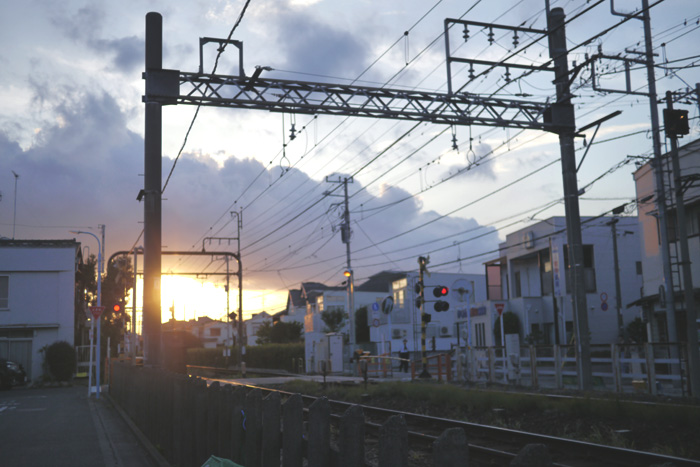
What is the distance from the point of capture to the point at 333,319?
69.1 meters

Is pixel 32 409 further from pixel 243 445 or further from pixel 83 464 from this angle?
pixel 243 445

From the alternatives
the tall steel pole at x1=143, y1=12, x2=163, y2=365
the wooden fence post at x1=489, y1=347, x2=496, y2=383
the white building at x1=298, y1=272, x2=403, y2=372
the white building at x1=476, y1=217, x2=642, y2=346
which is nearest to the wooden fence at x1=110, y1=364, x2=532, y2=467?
the tall steel pole at x1=143, y1=12, x2=163, y2=365

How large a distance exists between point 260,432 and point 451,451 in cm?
302

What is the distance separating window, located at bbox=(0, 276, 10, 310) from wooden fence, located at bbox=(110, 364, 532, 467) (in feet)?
102

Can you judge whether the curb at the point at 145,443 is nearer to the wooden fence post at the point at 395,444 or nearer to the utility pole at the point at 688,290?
the wooden fence post at the point at 395,444

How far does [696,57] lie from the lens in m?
22.5

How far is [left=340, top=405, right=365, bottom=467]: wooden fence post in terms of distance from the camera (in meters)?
4.14

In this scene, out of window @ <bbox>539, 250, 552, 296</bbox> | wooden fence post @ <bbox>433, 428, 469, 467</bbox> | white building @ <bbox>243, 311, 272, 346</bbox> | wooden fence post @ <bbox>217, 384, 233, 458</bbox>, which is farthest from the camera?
white building @ <bbox>243, 311, 272, 346</bbox>

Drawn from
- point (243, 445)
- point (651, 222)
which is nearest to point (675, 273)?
Result: point (651, 222)

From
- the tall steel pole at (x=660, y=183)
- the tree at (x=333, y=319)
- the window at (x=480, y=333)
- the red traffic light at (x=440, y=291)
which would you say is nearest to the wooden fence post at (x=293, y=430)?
the tall steel pole at (x=660, y=183)

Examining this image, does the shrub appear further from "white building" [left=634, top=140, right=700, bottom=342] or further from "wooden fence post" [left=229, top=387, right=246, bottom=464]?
"wooden fence post" [left=229, top=387, right=246, bottom=464]

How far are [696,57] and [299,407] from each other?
21.9 m

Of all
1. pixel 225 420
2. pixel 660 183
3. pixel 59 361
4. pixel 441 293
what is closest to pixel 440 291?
pixel 441 293

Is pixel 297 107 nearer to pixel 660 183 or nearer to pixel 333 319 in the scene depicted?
pixel 660 183
